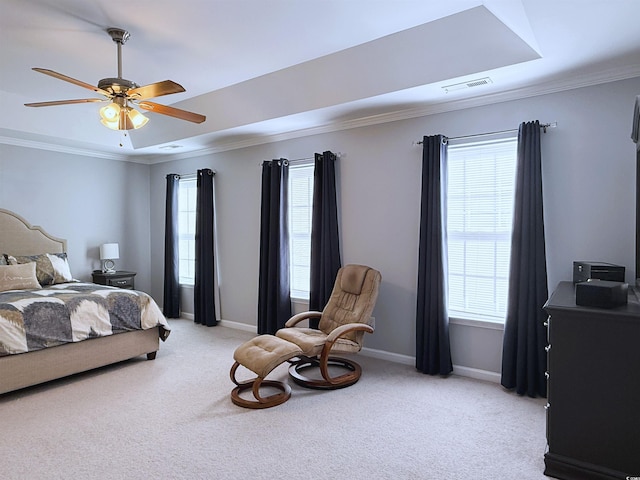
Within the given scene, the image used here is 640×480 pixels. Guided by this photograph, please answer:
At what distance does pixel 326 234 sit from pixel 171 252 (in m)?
2.88

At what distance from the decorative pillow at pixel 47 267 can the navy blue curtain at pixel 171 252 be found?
55.1 inches

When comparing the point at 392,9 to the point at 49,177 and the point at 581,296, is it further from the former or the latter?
the point at 49,177

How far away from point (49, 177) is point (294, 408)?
478 centimetres

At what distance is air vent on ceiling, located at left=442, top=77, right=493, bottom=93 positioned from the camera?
3.24m

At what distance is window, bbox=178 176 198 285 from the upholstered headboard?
163cm

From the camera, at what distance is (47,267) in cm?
493

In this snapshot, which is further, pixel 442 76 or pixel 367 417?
pixel 442 76

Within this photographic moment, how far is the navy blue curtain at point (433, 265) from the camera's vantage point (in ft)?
12.4

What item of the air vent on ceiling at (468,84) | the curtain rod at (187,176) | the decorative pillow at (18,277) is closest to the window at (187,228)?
the curtain rod at (187,176)

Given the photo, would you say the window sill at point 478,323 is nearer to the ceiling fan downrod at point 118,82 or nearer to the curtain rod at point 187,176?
the ceiling fan downrod at point 118,82

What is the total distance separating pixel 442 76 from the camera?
3.21 metres

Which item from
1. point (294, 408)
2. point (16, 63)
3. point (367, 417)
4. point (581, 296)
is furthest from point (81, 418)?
point (581, 296)

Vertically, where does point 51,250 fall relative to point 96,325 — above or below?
above

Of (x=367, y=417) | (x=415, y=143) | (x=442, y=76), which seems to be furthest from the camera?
(x=415, y=143)
